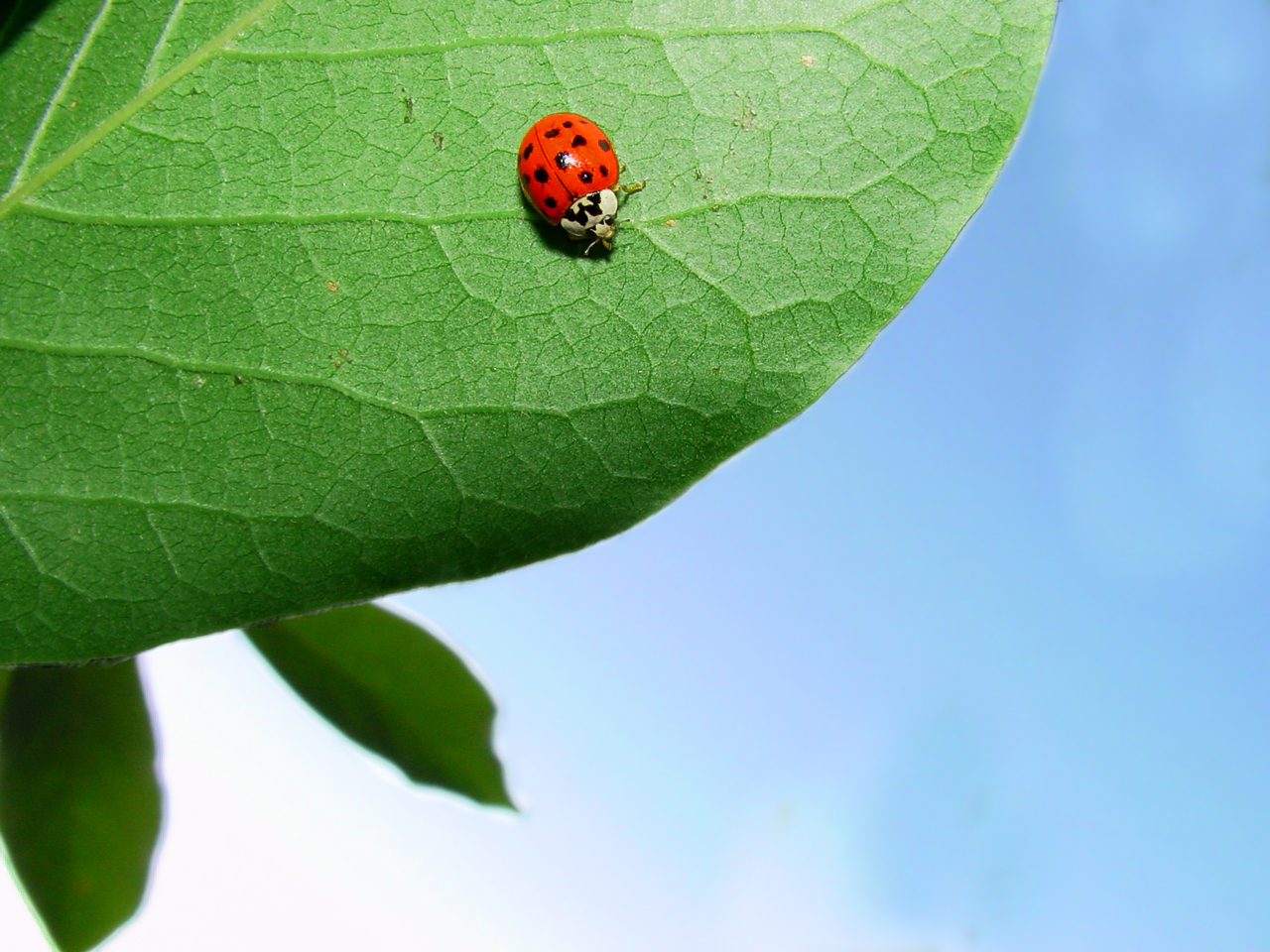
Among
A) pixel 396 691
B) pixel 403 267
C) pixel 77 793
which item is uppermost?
pixel 403 267

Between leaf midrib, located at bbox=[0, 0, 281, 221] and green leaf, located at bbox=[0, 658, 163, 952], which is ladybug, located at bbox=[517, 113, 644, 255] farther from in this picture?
green leaf, located at bbox=[0, 658, 163, 952]

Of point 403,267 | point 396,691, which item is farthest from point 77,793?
point 403,267

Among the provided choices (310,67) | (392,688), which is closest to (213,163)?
(310,67)

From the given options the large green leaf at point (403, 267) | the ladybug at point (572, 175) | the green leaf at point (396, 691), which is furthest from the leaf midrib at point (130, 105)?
the green leaf at point (396, 691)

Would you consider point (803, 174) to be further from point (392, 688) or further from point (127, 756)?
point (127, 756)

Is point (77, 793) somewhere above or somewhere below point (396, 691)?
below

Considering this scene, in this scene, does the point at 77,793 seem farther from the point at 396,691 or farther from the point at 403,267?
the point at 403,267

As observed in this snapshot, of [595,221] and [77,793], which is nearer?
[595,221]
